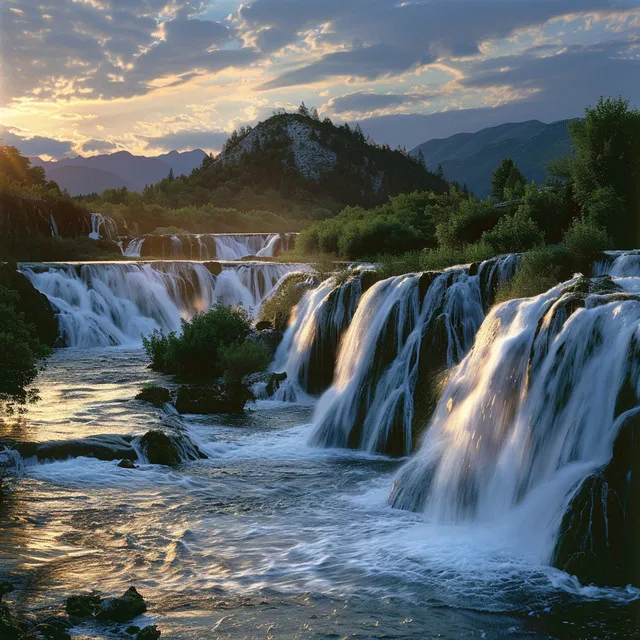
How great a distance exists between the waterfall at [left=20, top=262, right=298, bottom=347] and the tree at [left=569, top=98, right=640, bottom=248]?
18364 millimetres

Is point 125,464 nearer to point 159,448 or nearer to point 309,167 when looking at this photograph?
point 159,448

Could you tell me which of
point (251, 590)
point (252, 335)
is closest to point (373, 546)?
point (251, 590)

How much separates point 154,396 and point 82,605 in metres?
13.5

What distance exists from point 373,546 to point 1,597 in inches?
214

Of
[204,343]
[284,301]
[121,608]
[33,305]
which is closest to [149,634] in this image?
[121,608]

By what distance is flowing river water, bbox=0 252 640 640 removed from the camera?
980 centimetres

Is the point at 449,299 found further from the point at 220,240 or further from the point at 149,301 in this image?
the point at 220,240

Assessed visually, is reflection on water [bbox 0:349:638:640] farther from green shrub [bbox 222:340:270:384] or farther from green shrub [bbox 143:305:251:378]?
green shrub [bbox 143:305:251:378]

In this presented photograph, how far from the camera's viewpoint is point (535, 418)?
1295 centimetres

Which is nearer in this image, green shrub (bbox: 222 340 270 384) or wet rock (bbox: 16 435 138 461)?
wet rock (bbox: 16 435 138 461)

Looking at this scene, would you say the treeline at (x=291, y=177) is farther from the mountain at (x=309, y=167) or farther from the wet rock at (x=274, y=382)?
the wet rock at (x=274, y=382)

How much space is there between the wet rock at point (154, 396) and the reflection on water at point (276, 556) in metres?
3.99

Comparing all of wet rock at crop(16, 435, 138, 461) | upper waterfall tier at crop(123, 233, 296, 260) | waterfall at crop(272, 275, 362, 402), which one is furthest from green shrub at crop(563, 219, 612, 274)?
upper waterfall tier at crop(123, 233, 296, 260)

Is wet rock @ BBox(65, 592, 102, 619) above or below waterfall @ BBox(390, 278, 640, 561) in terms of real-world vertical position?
below
